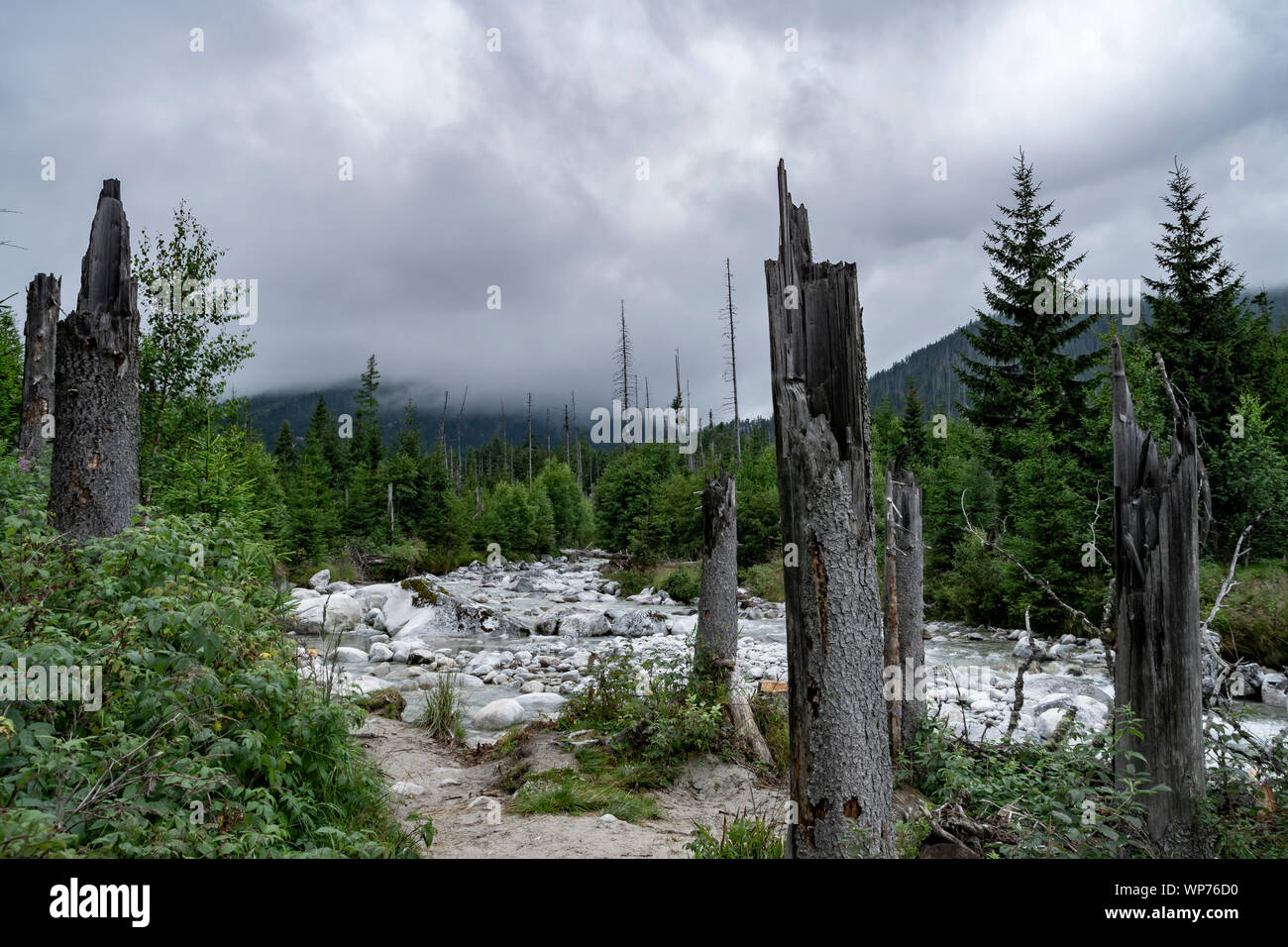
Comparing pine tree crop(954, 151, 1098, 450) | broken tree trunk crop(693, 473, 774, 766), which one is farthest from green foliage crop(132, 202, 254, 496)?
pine tree crop(954, 151, 1098, 450)

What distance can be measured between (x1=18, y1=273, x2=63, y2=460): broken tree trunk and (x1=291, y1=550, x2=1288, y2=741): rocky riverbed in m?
4.53

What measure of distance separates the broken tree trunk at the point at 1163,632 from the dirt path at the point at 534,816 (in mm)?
2571

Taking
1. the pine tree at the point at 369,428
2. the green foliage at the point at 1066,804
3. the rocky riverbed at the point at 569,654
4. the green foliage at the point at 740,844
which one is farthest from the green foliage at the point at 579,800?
the pine tree at the point at 369,428

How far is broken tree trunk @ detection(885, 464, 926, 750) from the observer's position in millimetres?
7387

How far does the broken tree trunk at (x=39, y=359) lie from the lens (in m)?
10.4

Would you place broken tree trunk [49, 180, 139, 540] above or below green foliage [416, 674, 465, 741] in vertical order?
above

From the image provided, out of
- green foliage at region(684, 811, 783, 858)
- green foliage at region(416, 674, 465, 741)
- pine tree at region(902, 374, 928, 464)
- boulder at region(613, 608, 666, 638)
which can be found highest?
pine tree at region(902, 374, 928, 464)

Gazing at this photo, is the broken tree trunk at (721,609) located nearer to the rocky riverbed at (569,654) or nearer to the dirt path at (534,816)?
the rocky riverbed at (569,654)

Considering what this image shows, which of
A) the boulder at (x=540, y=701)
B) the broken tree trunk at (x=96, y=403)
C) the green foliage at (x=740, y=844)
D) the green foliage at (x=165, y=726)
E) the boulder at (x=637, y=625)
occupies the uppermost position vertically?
the broken tree trunk at (x=96, y=403)

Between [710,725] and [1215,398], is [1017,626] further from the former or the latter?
[710,725]

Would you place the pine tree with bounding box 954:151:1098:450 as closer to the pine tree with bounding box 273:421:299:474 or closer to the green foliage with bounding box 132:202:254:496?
the green foliage with bounding box 132:202:254:496

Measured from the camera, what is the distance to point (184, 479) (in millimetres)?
11664

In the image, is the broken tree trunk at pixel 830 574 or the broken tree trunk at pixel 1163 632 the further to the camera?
the broken tree trunk at pixel 1163 632
